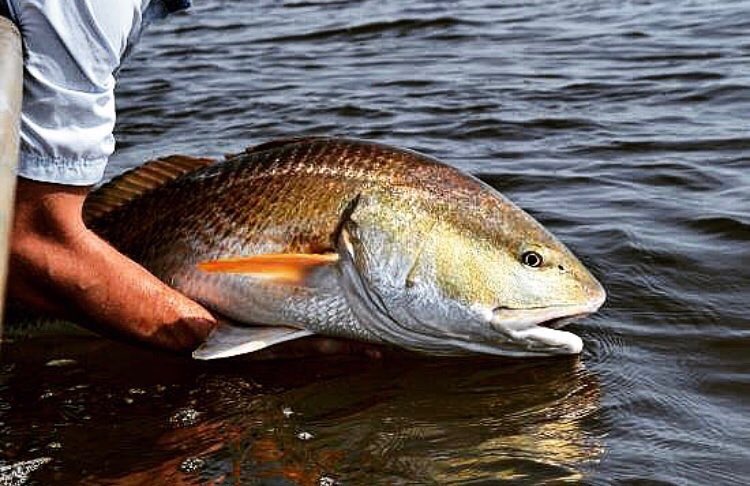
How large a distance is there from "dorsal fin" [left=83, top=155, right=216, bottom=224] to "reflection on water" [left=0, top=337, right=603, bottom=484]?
0.54m

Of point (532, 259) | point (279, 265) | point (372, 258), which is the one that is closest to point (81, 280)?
point (279, 265)

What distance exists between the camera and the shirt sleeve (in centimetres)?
334

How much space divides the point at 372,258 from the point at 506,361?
63 centimetres

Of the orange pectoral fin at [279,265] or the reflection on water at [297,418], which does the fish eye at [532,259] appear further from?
the orange pectoral fin at [279,265]

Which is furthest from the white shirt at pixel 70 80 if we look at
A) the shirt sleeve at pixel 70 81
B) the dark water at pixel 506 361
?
the dark water at pixel 506 361

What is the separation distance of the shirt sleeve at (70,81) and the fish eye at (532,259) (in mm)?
1175

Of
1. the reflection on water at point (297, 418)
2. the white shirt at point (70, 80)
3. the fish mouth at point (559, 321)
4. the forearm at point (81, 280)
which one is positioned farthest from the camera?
the fish mouth at point (559, 321)

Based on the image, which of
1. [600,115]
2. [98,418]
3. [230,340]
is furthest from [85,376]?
[600,115]

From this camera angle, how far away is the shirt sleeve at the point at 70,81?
11.0ft

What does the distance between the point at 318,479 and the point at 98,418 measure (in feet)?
2.80

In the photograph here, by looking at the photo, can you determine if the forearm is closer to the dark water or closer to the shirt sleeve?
the shirt sleeve

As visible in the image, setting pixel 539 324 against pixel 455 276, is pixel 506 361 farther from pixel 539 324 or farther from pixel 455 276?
pixel 455 276

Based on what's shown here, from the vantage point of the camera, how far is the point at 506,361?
14.0ft

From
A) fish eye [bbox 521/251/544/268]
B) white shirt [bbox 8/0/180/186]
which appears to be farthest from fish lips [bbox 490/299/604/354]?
white shirt [bbox 8/0/180/186]
